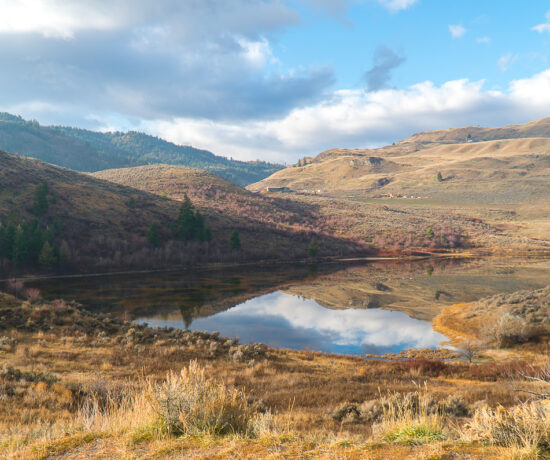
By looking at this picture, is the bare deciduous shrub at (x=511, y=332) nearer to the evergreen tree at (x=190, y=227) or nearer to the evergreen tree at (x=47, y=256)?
the evergreen tree at (x=190, y=227)

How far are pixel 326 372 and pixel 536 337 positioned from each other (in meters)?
18.6

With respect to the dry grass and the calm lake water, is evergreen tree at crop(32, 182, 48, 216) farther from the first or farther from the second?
the dry grass

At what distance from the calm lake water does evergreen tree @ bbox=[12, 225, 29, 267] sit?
20.3 ft

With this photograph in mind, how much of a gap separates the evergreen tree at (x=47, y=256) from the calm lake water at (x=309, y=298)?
4235mm

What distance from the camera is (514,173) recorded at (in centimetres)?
19512

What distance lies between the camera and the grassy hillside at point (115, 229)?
5806cm

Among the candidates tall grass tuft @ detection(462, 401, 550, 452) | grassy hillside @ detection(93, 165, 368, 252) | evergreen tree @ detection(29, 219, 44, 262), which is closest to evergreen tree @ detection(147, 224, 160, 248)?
evergreen tree @ detection(29, 219, 44, 262)

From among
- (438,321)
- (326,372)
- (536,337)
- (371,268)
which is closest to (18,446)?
(326,372)

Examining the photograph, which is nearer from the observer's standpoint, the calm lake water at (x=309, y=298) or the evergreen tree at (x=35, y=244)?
the calm lake water at (x=309, y=298)

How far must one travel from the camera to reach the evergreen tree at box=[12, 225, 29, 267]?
164 feet

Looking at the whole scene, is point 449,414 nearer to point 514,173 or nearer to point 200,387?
point 200,387

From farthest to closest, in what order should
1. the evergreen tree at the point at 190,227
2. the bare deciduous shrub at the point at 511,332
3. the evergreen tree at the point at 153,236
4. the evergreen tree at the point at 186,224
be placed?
the evergreen tree at the point at 190,227 → the evergreen tree at the point at 186,224 → the evergreen tree at the point at 153,236 → the bare deciduous shrub at the point at 511,332

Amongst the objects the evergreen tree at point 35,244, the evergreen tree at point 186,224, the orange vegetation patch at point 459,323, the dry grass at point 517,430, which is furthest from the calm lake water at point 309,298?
the dry grass at point 517,430

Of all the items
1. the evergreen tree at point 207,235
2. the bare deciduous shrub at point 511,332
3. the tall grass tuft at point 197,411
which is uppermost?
the evergreen tree at point 207,235
